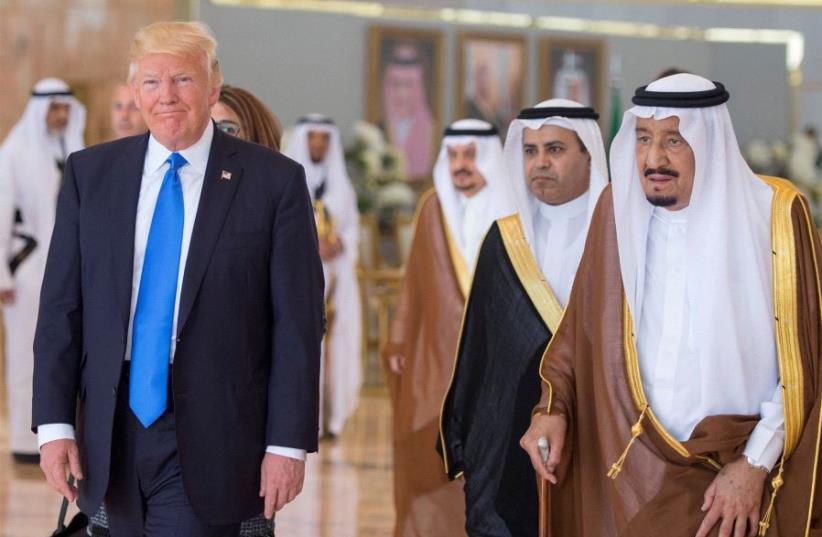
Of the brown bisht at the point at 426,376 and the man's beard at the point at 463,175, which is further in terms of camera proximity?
the man's beard at the point at 463,175

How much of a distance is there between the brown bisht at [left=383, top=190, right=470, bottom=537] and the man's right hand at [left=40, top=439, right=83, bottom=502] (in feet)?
8.13

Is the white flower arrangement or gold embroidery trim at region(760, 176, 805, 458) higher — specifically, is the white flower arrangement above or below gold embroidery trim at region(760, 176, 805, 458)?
above

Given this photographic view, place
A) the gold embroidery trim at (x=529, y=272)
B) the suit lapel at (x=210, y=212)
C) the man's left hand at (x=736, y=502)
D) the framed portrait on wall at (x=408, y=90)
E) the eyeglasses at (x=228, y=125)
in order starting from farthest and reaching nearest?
the framed portrait on wall at (x=408, y=90) → the gold embroidery trim at (x=529, y=272) → the eyeglasses at (x=228, y=125) → the man's left hand at (x=736, y=502) → the suit lapel at (x=210, y=212)

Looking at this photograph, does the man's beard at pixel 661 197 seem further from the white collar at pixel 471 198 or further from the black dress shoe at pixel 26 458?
the black dress shoe at pixel 26 458

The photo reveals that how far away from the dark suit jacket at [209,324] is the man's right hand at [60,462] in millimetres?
31

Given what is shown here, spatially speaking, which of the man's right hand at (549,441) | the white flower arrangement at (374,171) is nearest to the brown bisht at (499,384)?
the man's right hand at (549,441)

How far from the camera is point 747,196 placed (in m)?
3.59

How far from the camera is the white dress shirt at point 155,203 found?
3.32m

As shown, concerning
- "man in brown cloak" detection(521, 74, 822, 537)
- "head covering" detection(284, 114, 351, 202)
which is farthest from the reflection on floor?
"man in brown cloak" detection(521, 74, 822, 537)

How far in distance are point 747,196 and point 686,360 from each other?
424 millimetres

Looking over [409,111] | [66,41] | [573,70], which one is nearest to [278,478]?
[66,41]

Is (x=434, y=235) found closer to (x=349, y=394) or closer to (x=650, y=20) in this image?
(x=349, y=394)

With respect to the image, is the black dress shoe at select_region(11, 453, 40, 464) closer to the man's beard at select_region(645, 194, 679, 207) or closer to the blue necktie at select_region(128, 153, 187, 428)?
the blue necktie at select_region(128, 153, 187, 428)

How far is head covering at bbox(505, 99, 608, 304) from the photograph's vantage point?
4719 mm
